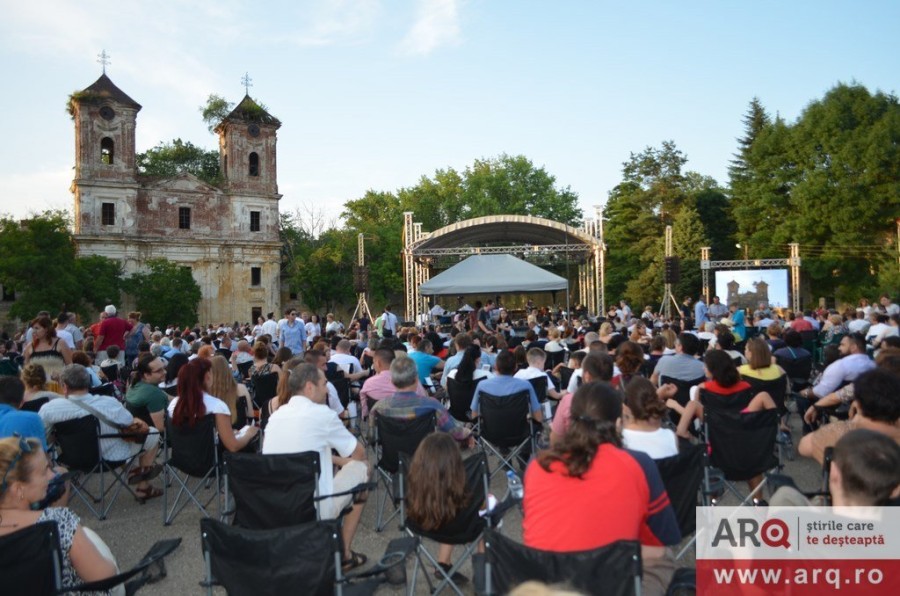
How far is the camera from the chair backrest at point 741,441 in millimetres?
4725

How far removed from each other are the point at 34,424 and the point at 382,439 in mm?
2415

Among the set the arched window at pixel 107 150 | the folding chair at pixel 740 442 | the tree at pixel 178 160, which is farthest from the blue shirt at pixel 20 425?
the tree at pixel 178 160

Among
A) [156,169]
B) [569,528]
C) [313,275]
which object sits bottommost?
[569,528]

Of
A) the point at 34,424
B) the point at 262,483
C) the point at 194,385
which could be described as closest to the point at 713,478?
the point at 262,483

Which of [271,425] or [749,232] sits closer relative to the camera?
[271,425]

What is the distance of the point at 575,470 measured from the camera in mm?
2592

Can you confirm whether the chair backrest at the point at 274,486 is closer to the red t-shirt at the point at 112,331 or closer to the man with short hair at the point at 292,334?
the red t-shirt at the point at 112,331

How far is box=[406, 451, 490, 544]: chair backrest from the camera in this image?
3.55 metres

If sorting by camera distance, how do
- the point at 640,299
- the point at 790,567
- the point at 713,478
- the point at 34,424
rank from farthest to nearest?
the point at 640,299, the point at 34,424, the point at 713,478, the point at 790,567

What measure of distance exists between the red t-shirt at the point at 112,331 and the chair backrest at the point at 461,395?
23.1 ft

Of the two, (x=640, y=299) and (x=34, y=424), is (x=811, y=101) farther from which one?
(x=34, y=424)

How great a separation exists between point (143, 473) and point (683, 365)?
5.23m

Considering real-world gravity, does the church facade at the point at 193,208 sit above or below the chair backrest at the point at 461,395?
above

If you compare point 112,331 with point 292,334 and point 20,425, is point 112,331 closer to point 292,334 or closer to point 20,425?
point 292,334
